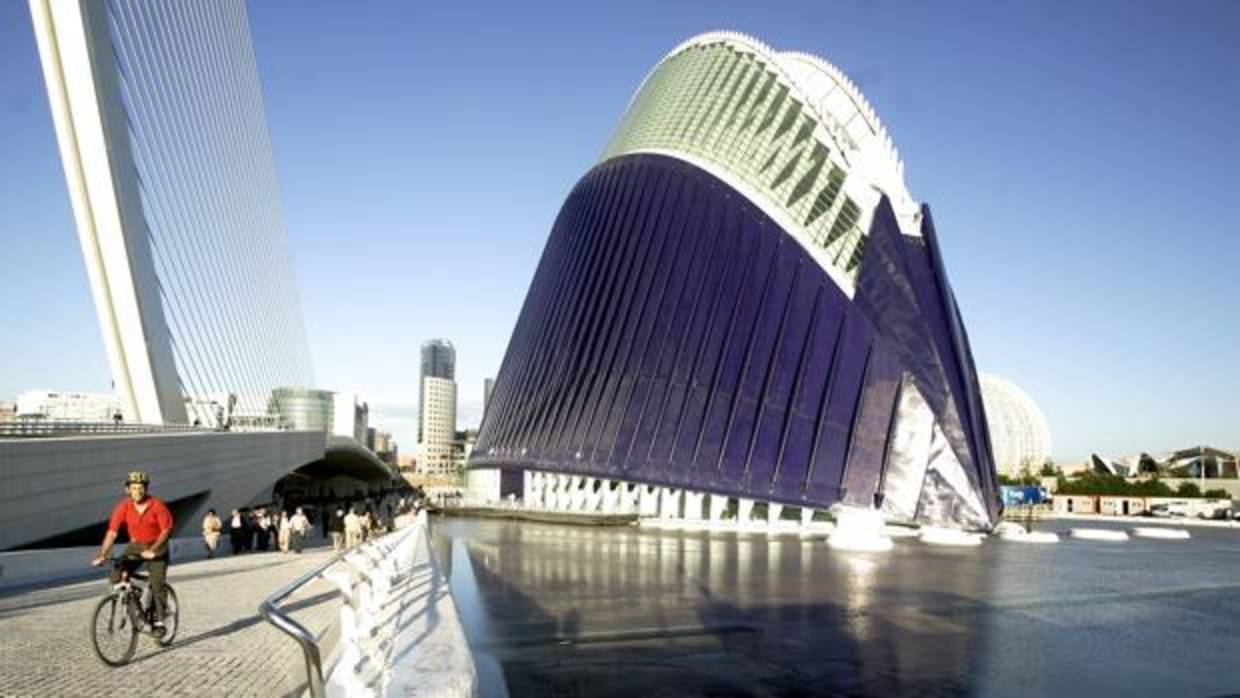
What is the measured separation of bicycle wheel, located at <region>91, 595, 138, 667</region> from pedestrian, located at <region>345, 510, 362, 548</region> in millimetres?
17739

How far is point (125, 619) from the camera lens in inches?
320

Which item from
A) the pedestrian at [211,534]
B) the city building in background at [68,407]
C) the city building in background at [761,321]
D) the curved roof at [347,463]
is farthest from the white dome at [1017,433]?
the pedestrian at [211,534]

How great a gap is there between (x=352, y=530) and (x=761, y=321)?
19480 mm

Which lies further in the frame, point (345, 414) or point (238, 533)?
point (345, 414)

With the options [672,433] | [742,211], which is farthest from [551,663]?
[742,211]

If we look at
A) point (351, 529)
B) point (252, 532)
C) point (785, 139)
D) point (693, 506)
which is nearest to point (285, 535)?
point (351, 529)

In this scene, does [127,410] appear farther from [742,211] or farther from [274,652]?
[742,211]

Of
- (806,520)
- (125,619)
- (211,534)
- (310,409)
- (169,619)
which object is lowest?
(806,520)

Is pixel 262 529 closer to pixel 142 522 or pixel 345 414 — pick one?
pixel 142 522

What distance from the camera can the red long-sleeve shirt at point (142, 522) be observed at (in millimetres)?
8656

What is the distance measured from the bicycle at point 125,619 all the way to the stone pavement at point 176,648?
0.39 ft

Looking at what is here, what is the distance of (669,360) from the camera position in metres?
42.5

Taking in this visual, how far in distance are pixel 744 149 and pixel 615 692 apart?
3921 centimetres

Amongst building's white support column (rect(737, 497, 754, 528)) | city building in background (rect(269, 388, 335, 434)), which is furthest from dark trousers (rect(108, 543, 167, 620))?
city building in background (rect(269, 388, 335, 434))
